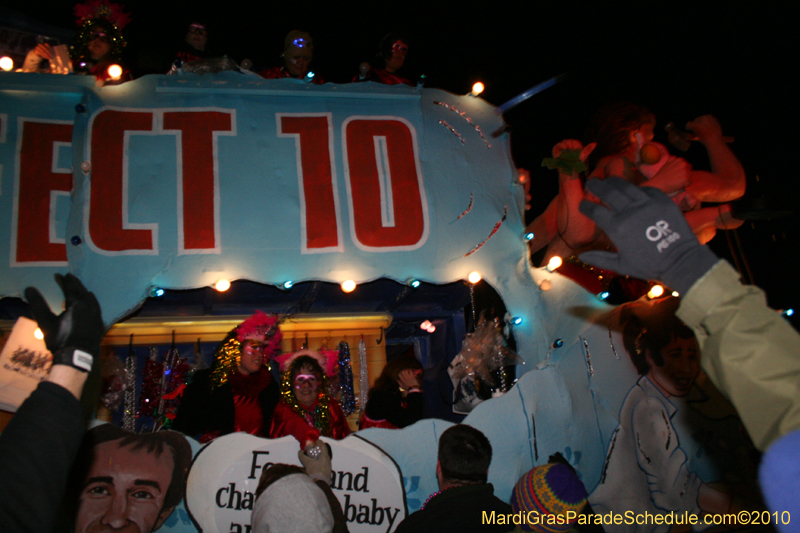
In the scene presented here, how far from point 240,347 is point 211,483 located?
1397mm

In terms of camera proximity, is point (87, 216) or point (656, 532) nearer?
point (87, 216)

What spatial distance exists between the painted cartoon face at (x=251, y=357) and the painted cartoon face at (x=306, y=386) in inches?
14.1

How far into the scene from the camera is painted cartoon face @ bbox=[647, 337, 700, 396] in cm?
401

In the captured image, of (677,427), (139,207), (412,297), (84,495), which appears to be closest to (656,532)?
(677,427)

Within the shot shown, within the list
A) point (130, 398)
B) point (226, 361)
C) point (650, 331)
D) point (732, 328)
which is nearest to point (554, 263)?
point (650, 331)

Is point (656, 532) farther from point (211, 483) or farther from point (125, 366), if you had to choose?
point (125, 366)

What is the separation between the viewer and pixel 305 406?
13.4ft

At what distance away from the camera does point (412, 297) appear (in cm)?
571

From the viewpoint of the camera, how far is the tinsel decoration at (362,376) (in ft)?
18.8

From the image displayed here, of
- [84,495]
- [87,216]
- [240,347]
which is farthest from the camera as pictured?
Result: [240,347]

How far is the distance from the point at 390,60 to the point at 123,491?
3.98 metres

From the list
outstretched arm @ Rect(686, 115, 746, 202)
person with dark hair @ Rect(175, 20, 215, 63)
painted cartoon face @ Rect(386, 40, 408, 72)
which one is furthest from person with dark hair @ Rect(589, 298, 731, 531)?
person with dark hair @ Rect(175, 20, 215, 63)

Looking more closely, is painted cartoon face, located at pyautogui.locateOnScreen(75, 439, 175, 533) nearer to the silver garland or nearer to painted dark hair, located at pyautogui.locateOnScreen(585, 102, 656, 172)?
the silver garland

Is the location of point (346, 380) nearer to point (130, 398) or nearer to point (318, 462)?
point (130, 398)
